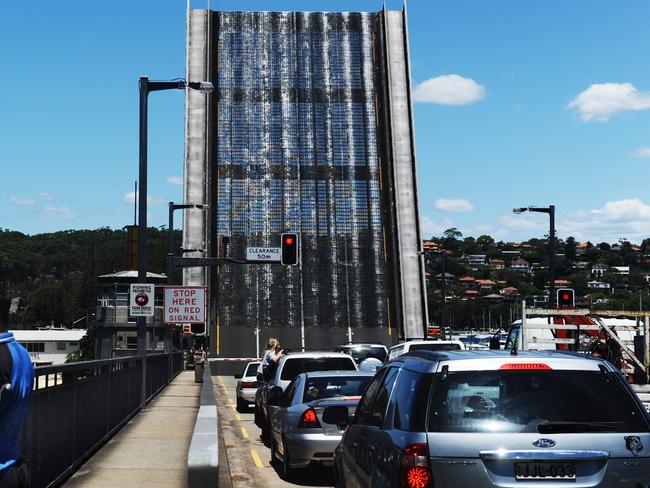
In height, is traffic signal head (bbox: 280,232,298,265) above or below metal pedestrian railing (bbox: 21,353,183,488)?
above

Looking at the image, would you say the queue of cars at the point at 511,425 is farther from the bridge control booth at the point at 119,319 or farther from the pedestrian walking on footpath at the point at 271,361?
the bridge control booth at the point at 119,319

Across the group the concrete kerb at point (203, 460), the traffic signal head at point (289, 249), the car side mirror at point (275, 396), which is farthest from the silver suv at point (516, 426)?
the traffic signal head at point (289, 249)

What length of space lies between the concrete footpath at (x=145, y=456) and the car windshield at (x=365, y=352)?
35.7ft

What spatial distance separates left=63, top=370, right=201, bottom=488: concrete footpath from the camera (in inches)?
441

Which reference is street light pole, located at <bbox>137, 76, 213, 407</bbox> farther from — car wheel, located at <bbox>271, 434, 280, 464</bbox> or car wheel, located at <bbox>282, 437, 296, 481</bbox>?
car wheel, located at <bbox>282, 437, 296, 481</bbox>

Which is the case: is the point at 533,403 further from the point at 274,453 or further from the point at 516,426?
the point at 274,453

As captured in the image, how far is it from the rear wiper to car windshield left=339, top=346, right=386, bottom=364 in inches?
1043

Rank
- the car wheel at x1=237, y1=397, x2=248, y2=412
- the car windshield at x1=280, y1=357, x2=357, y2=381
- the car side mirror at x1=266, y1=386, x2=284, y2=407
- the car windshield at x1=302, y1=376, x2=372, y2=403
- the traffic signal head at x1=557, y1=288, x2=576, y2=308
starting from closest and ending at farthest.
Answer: the car windshield at x1=302, y1=376, x2=372, y2=403 < the car side mirror at x1=266, y1=386, x2=284, y2=407 < the car windshield at x1=280, y1=357, x2=357, y2=381 < the car wheel at x1=237, y1=397, x2=248, y2=412 < the traffic signal head at x1=557, y1=288, x2=576, y2=308

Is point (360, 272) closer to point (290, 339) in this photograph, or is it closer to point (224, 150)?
point (290, 339)

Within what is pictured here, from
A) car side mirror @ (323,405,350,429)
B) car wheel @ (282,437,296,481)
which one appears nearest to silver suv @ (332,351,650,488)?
car side mirror @ (323,405,350,429)

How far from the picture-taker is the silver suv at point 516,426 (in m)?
5.86

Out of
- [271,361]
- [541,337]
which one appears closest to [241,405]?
[271,361]

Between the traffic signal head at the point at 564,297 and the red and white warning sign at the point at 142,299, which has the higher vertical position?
the traffic signal head at the point at 564,297

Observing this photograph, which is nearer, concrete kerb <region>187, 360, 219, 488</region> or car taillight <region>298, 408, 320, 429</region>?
concrete kerb <region>187, 360, 219, 488</region>
